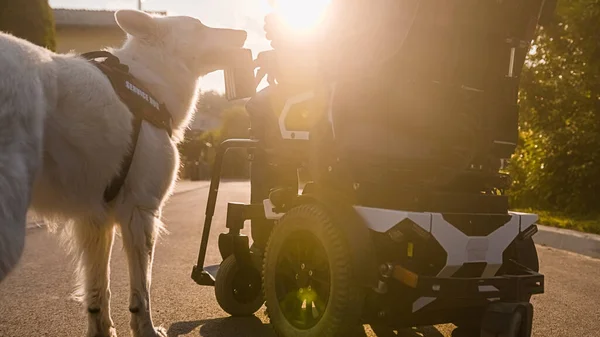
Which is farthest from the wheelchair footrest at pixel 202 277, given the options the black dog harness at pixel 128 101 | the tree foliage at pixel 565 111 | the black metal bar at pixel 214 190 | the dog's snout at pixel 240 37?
the tree foliage at pixel 565 111

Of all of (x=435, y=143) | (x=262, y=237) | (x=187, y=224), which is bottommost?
(x=187, y=224)

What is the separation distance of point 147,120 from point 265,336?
1391 mm

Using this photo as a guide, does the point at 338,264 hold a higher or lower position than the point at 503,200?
lower

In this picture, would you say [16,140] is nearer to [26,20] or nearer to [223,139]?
[26,20]

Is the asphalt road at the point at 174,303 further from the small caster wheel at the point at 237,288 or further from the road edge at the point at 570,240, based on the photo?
the road edge at the point at 570,240

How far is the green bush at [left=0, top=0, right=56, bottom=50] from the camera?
15031 millimetres

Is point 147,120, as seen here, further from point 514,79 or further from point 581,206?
point 581,206

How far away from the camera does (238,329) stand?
3.39 m

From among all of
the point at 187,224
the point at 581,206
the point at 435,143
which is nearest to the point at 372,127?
the point at 435,143

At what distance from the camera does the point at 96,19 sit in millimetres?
28797

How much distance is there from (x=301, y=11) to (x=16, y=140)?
5.24 feet

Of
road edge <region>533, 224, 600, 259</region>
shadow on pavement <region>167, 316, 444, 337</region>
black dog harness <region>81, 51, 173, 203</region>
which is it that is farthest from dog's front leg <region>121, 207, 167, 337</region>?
road edge <region>533, 224, 600, 259</region>

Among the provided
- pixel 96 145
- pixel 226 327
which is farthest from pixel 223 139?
pixel 96 145

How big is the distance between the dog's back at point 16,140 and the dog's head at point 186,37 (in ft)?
Answer: 2.96
